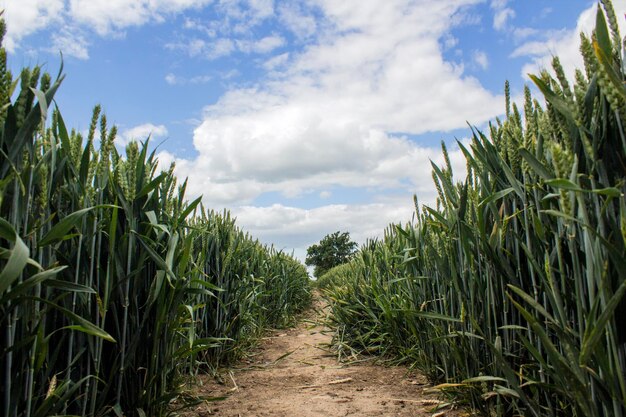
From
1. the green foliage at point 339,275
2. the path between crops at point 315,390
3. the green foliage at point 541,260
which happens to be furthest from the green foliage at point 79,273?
the green foliage at point 339,275

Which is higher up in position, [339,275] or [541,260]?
[339,275]

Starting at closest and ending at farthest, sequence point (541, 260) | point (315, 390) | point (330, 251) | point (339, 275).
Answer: point (541, 260) < point (315, 390) < point (339, 275) < point (330, 251)

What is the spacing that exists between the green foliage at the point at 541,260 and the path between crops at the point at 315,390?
0.27 metres

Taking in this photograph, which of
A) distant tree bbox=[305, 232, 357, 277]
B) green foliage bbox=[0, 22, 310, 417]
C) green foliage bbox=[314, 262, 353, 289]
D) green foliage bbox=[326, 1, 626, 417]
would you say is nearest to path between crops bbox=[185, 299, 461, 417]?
green foliage bbox=[326, 1, 626, 417]

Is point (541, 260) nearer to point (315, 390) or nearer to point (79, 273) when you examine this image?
point (79, 273)

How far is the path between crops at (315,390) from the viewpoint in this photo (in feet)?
8.54

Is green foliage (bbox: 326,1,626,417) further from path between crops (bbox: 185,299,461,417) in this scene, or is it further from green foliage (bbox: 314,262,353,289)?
green foliage (bbox: 314,262,353,289)

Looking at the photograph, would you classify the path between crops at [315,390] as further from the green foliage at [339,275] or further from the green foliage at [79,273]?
the green foliage at [339,275]

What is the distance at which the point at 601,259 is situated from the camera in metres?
1.15

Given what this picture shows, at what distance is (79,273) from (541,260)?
1741mm

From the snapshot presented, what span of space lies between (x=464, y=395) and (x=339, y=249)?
17.8 meters

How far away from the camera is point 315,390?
123 inches

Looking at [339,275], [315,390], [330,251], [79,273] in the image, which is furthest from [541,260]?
[330,251]

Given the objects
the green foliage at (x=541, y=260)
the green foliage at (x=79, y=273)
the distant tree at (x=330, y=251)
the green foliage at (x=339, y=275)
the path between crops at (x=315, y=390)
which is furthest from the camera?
the distant tree at (x=330, y=251)
